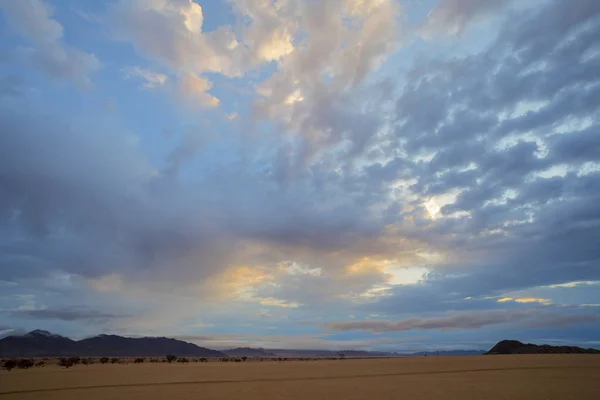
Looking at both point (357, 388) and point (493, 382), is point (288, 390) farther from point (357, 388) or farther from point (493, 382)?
point (493, 382)

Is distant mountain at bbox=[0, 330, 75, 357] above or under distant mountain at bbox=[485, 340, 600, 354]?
above

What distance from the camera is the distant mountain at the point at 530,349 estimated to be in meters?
91.8

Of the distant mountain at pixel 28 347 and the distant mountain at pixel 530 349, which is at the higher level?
the distant mountain at pixel 28 347

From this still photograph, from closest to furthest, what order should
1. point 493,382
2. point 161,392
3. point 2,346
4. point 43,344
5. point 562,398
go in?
point 562,398
point 161,392
point 493,382
point 2,346
point 43,344

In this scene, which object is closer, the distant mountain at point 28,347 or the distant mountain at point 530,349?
the distant mountain at point 530,349

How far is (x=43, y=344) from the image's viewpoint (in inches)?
7726

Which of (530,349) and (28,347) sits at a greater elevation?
(28,347)

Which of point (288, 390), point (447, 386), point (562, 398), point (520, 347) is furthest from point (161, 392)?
point (520, 347)

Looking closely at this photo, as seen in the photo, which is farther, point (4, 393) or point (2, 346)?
point (2, 346)

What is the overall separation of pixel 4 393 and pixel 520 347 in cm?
11006

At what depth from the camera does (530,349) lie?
96.9 m

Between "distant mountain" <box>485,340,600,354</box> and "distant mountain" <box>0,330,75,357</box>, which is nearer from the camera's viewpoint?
"distant mountain" <box>485,340,600,354</box>

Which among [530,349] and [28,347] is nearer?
[530,349]

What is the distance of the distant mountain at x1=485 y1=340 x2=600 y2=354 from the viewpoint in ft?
301
